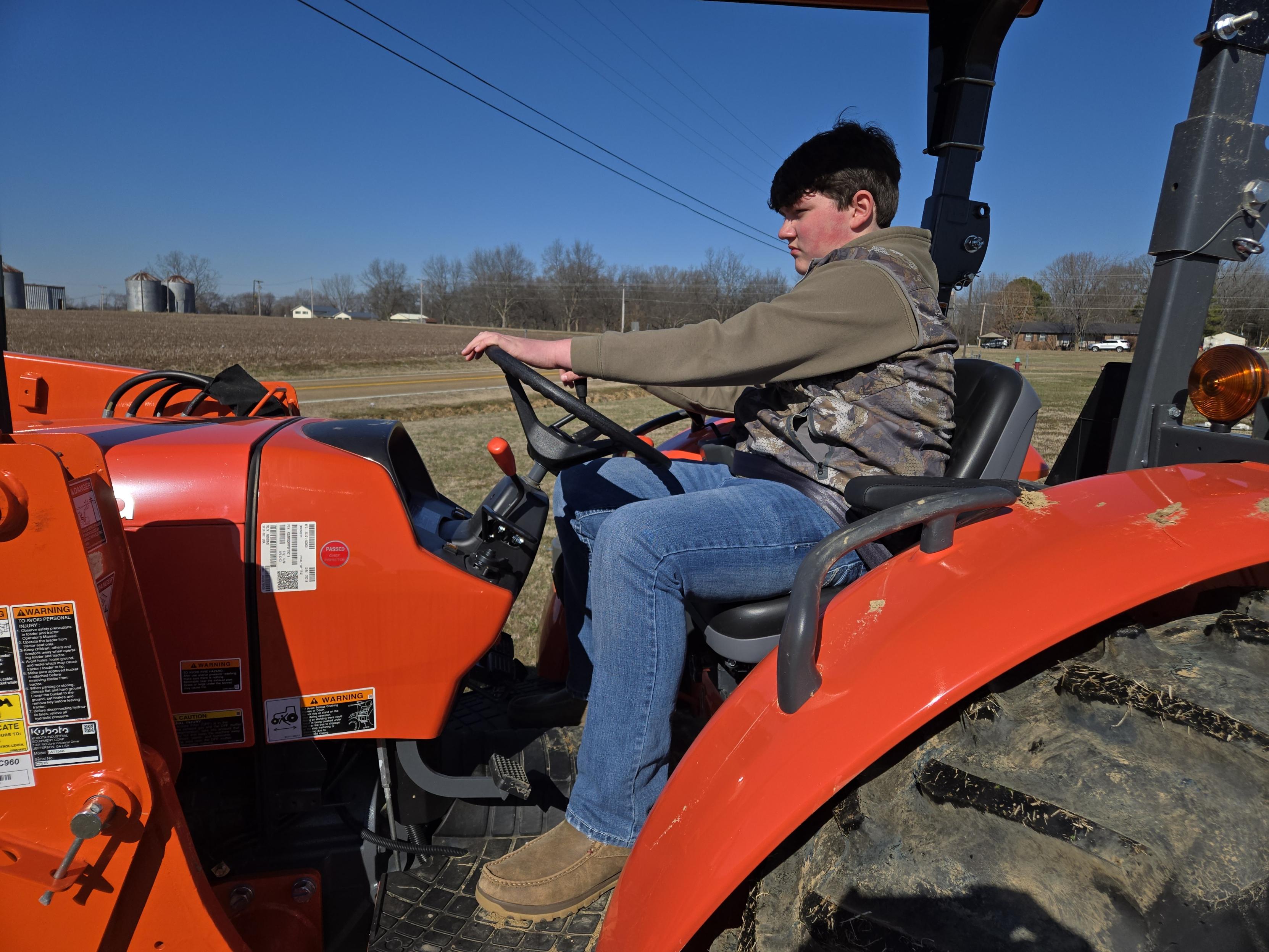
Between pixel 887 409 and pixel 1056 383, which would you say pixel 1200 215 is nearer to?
pixel 887 409

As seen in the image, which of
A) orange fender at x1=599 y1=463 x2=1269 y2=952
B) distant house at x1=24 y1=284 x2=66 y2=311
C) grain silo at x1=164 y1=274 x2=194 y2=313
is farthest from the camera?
grain silo at x1=164 y1=274 x2=194 y2=313

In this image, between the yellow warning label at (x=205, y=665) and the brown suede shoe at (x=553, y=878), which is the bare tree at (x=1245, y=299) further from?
the yellow warning label at (x=205, y=665)

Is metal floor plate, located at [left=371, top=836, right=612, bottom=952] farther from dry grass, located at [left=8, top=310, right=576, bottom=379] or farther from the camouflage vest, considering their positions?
dry grass, located at [left=8, top=310, right=576, bottom=379]

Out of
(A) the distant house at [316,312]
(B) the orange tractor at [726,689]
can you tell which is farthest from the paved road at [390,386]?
(A) the distant house at [316,312]

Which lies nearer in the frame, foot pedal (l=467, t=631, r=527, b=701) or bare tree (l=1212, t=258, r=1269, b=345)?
bare tree (l=1212, t=258, r=1269, b=345)

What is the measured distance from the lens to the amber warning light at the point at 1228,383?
1.17m

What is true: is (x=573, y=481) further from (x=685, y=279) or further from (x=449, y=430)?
(x=685, y=279)

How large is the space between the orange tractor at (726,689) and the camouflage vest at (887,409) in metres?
0.10

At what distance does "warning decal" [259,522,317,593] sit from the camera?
1.35 meters

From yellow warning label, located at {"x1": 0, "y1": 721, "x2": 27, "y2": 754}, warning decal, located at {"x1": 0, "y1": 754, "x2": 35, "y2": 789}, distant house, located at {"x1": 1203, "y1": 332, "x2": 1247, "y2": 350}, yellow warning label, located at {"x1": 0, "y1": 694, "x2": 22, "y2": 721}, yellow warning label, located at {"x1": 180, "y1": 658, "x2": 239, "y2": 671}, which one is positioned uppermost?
distant house, located at {"x1": 1203, "y1": 332, "x2": 1247, "y2": 350}

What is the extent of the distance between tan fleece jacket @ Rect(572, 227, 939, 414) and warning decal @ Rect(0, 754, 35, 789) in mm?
1087

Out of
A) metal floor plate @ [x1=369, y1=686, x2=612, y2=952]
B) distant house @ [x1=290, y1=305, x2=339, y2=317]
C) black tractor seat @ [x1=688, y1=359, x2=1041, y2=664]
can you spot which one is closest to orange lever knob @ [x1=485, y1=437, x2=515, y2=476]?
black tractor seat @ [x1=688, y1=359, x2=1041, y2=664]

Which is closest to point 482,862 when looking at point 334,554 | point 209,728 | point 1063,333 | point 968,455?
point 209,728

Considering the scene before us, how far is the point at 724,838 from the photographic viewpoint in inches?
38.1
